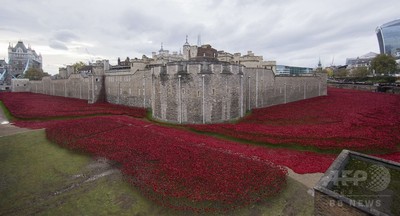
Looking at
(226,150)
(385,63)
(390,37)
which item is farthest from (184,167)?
(390,37)

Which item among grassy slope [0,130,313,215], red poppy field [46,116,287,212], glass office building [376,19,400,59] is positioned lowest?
grassy slope [0,130,313,215]

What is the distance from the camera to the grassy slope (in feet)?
31.6

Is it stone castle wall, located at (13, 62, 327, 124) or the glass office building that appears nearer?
stone castle wall, located at (13, 62, 327, 124)

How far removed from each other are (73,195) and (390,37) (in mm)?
185175

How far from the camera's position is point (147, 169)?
13.1 meters

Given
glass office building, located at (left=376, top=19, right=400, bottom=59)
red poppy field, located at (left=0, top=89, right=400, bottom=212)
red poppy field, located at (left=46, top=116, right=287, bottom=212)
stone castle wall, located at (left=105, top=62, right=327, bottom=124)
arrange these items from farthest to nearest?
1. glass office building, located at (left=376, top=19, right=400, bottom=59)
2. stone castle wall, located at (left=105, top=62, right=327, bottom=124)
3. red poppy field, located at (left=0, top=89, right=400, bottom=212)
4. red poppy field, located at (left=46, top=116, right=287, bottom=212)

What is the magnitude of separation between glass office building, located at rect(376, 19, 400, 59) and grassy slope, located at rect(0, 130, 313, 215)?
170623mm

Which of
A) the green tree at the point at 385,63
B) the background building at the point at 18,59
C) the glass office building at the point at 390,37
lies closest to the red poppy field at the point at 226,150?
the green tree at the point at 385,63

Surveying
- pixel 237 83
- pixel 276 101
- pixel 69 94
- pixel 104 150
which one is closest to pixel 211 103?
pixel 237 83

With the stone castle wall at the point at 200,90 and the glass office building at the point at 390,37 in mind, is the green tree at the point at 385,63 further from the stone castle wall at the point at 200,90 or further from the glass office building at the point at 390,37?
the glass office building at the point at 390,37

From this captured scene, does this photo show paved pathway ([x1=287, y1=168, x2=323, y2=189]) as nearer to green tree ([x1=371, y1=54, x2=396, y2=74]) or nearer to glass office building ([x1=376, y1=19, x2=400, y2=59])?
green tree ([x1=371, y1=54, x2=396, y2=74])

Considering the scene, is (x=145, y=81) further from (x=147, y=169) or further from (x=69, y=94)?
(x=69, y=94)

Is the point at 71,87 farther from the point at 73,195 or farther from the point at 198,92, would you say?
the point at 73,195

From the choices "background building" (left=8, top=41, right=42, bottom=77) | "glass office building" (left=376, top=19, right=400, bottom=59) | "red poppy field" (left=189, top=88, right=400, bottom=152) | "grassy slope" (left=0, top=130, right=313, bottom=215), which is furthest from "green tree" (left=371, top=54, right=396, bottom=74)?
"background building" (left=8, top=41, right=42, bottom=77)
